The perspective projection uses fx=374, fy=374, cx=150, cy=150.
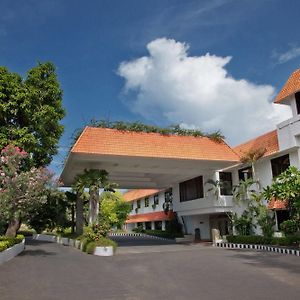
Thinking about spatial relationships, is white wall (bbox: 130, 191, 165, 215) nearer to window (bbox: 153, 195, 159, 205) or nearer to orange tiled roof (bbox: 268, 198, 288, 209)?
window (bbox: 153, 195, 159, 205)

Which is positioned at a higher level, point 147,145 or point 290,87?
point 290,87

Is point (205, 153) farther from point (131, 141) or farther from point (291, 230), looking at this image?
point (291, 230)

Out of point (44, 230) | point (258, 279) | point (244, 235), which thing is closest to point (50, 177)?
point (258, 279)

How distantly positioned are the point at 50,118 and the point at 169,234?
1617cm

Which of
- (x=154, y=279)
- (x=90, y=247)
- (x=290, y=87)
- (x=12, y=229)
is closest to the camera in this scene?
(x=154, y=279)

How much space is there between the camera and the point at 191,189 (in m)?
30.0

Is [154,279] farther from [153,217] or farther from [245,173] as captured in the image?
[153,217]

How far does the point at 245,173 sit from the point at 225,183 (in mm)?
1536

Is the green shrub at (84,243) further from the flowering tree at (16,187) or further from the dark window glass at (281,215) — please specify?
the dark window glass at (281,215)

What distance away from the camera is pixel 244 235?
74.7 feet

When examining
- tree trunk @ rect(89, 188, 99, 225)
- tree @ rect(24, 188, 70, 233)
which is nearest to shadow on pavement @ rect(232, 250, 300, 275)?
tree trunk @ rect(89, 188, 99, 225)

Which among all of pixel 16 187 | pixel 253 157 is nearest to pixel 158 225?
pixel 253 157

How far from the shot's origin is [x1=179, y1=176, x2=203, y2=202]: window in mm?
28578

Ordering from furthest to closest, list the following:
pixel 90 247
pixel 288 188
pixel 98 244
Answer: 1. pixel 90 247
2. pixel 98 244
3. pixel 288 188
